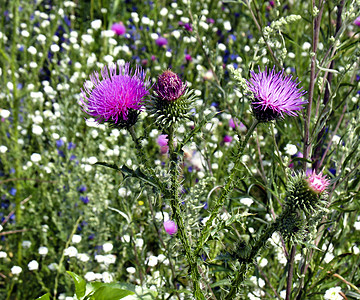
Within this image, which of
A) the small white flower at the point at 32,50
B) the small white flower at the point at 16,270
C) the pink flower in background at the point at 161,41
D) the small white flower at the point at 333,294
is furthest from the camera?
the pink flower in background at the point at 161,41

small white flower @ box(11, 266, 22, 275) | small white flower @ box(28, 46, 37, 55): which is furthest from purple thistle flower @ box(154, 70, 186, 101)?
small white flower @ box(28, 46, 37, 55)

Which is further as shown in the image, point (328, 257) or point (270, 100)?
point (328, 257)

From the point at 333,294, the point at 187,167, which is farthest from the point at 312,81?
the point at 187,167

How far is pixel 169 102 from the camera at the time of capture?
1.23 meters

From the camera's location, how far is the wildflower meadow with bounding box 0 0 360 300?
4.16 ft

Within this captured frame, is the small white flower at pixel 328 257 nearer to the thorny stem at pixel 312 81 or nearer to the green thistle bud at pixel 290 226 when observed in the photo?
the thorny stem at pixel 312 81

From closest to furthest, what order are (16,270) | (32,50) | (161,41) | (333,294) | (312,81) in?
(312,81) < (333,294) < (16,270) < (32,50) < (161,41)

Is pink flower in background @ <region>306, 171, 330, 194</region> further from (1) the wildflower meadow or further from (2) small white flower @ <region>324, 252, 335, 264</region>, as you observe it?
(2) small white flower @ <region>324, 252, 335, 264</region>

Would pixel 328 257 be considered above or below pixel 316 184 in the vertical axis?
above

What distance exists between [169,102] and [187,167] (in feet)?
5.13

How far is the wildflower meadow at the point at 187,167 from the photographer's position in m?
1.27

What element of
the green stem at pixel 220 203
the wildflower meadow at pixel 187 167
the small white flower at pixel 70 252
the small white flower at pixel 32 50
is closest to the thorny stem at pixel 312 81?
the wildflower meadow at pixel 187 167

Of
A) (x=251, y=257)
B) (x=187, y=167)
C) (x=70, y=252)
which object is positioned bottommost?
(x=251, y=257)

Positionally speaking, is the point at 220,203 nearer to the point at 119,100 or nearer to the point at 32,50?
the point at 119,100
